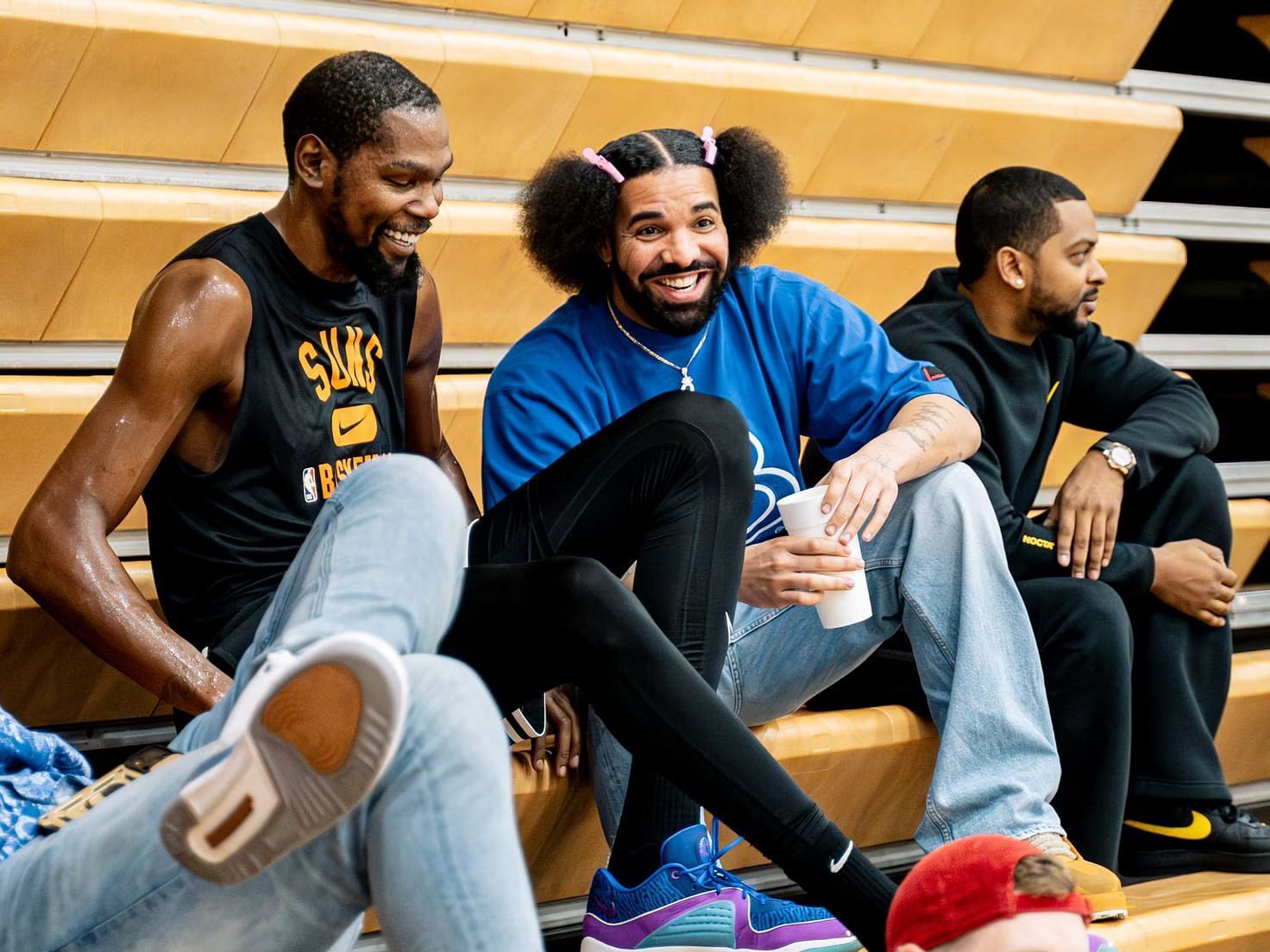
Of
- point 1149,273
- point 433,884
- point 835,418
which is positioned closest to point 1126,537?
point 835,418

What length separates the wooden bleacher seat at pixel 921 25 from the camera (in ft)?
7.26

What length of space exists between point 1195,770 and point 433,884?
1.29 meters

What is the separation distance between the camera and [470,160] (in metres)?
2.10

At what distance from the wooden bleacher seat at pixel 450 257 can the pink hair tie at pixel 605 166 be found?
0.37 m

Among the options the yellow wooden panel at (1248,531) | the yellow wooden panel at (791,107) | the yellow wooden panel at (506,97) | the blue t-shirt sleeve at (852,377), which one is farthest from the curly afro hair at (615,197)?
the yellow wooden panel at (1248,531)

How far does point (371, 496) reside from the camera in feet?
2.85

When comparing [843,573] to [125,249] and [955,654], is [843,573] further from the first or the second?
[125,249]

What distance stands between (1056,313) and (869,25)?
2.25 ft

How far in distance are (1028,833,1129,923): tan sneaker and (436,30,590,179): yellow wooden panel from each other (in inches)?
46.1

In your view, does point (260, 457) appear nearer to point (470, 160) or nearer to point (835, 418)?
point (835, 418)

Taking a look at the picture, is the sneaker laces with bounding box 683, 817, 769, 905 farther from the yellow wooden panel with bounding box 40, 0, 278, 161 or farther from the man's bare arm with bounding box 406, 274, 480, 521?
the yellow wooden panel with bounding box 40, 0, 278, 161

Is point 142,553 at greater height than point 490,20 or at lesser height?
lesser

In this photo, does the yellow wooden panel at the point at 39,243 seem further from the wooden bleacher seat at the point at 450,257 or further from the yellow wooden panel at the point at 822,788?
the yellow wooden panel at the point at 822,788

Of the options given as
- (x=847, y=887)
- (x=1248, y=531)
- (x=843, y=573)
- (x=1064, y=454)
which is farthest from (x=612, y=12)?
(x=847, y=887)
